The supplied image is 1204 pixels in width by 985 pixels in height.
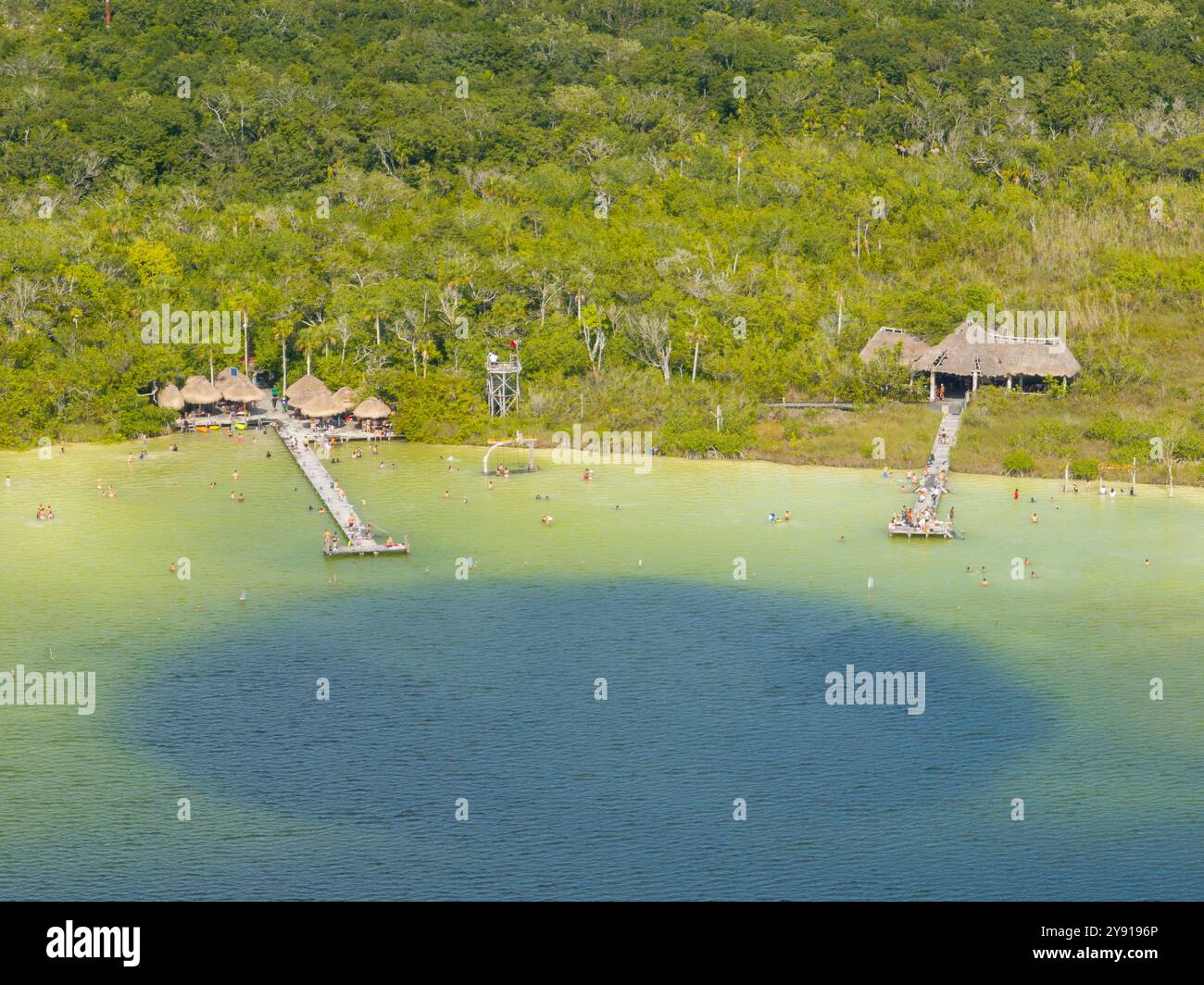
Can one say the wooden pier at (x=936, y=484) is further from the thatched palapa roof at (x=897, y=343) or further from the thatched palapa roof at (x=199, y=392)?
the thatched palapa roof at (x=199, y=392)

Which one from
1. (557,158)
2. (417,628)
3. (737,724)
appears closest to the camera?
(737,724)

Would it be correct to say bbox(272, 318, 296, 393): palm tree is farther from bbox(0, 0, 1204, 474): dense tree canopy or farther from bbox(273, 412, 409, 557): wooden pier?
bbox(273, 412, 409, 557): wooden pier

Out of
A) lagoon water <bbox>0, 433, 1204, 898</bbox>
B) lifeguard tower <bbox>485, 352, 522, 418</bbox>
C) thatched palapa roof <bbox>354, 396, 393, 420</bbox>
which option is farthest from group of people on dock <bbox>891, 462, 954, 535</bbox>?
thatched palapa roof <bbox>354, 396, 393, 420</bbox>

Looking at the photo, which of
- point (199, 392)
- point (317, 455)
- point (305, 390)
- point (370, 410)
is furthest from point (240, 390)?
point (317, 455)

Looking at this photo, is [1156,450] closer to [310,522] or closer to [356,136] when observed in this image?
[310,522]

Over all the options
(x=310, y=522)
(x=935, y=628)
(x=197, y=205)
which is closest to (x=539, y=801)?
(x=935, y=628)

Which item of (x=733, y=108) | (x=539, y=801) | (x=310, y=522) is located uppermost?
(x=733, y=108)
